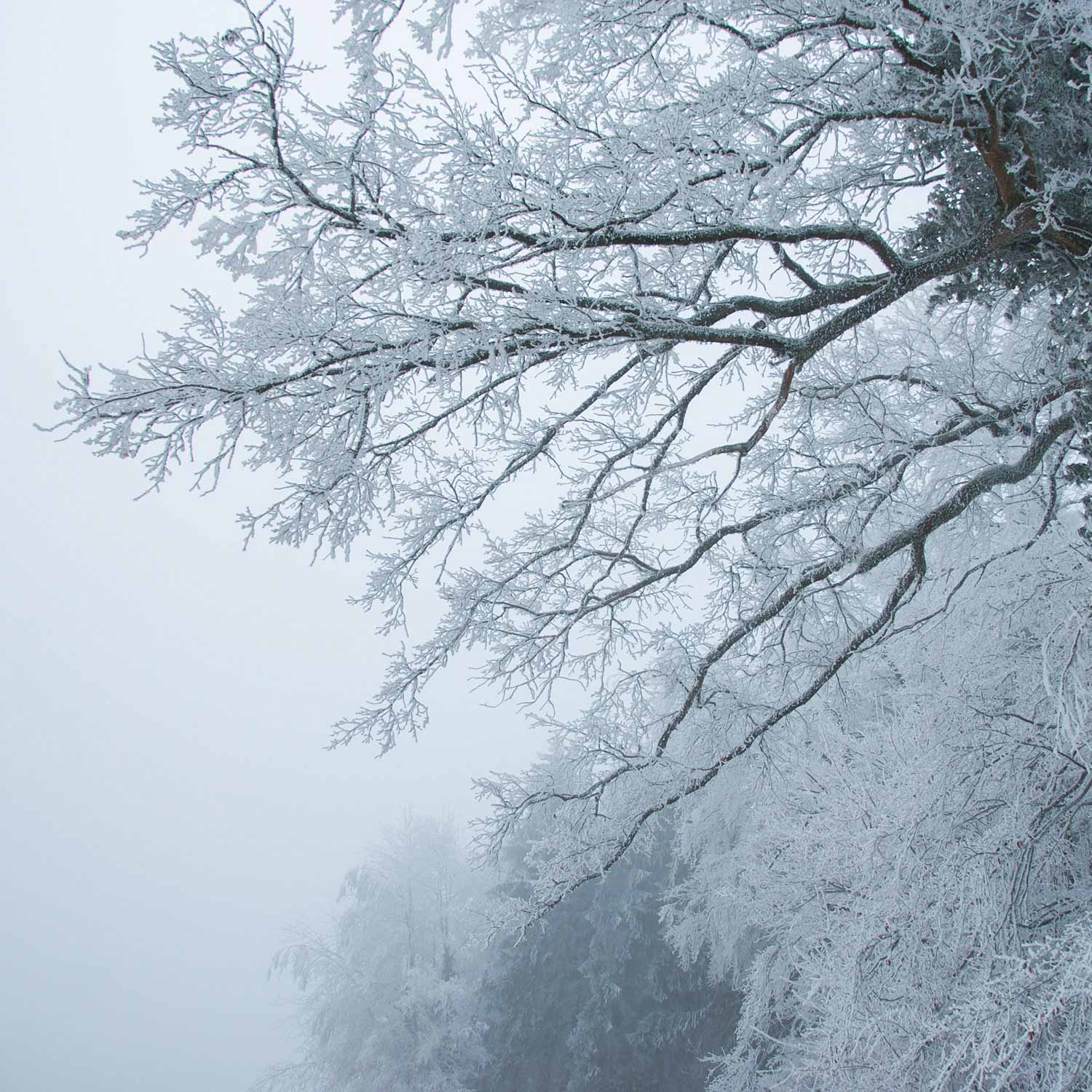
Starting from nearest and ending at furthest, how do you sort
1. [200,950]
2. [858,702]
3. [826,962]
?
[826,962]
[858,702]
[200,950]

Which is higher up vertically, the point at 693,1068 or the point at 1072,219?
the point at 1072,219

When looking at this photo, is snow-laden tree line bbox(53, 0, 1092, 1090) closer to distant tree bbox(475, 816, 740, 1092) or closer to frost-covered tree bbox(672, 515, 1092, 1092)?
frost-covered tree bbox(672, 515, 1092, 1092)

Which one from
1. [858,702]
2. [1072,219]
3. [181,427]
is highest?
[1072,219]

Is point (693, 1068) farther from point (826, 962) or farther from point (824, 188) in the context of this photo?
point (824, 188)

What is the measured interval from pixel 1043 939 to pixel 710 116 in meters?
5.01

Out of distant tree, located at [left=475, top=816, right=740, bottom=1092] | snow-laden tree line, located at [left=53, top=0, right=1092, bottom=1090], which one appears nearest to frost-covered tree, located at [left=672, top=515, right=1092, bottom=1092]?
snow-laden tree line, located at [left=53, top=0, right=1092, bottom=1090]

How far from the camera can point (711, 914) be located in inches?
447

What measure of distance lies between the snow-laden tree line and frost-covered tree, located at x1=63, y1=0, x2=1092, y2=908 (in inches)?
0.9

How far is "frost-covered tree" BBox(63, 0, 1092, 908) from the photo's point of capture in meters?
2.32

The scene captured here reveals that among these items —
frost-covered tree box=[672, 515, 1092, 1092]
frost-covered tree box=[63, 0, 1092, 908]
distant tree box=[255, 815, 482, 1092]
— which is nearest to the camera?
frost-covered tree box=[63, 0, 1092, 908]

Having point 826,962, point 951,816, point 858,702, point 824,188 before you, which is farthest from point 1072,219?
point 858,702

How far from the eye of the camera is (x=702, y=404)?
437cm

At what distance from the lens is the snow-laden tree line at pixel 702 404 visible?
2346mm

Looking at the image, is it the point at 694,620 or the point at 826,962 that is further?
the point at 826,962
